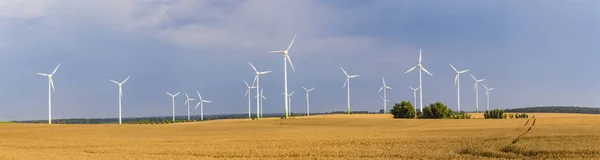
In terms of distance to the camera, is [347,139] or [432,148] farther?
[347,139]

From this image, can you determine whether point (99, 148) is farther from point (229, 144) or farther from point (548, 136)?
point (548, 136)

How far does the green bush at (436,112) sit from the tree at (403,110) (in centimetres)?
169

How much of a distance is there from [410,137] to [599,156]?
44.7 feet

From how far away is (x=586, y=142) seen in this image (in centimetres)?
3142

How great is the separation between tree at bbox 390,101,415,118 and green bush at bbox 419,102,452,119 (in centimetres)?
169

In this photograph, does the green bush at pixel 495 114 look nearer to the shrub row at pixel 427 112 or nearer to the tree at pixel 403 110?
the shrub row at pixel 427 112

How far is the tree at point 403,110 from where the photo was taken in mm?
81188

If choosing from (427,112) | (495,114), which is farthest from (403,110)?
(495,114)

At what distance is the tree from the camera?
81.2m

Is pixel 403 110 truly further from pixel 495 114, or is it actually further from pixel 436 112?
pixel 495 114

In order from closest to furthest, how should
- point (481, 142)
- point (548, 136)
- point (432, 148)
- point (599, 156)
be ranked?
point (599, 156) → point (432, 148) → point (481, 142) → point (548, 136)

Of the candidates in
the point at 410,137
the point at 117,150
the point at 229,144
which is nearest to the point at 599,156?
the point at 410,137

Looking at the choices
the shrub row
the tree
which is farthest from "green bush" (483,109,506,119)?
the tree

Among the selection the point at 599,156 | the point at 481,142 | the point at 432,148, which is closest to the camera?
the point at 599,156
